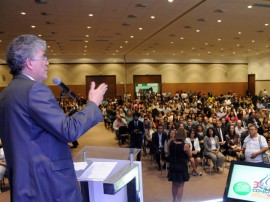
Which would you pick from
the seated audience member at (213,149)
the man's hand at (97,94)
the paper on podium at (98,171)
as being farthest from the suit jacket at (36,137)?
the seated audience member at (213,149)

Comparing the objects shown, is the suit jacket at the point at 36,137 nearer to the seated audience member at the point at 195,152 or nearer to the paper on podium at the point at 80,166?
the paper on podium at the point at 80,166

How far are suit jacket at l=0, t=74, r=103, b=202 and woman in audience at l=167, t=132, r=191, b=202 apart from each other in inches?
154

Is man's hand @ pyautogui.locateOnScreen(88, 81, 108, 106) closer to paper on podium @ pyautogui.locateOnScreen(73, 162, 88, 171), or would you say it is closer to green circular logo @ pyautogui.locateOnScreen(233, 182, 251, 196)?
paper on podium @ pyautogui.locateOnScreen(73, 162, 88, 171)

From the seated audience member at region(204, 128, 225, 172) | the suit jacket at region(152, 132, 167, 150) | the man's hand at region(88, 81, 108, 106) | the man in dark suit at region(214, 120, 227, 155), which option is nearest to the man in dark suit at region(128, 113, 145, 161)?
the suit jacket at region(152, 132, 167, 150)

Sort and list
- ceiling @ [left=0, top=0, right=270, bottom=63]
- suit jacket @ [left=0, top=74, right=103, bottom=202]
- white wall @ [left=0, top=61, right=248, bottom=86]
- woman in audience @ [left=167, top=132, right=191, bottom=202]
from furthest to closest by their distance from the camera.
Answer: white wall @ [left=0, top=61, right=248, bottom=86], ceiling @ [left=0, top=0, right=270, bottom=63], woman in audience @ [left=167, top=132, right=191, bottom=202], suit jacket @ [left=0, top=74, right=103, bottom=202]

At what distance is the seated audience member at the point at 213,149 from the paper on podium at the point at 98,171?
5.28 metres

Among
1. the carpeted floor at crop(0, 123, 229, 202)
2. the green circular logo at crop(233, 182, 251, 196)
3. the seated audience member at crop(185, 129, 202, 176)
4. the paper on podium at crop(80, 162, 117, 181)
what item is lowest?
the carpeted floor at crop(0, 123, 229, 202)

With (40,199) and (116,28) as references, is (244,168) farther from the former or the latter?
(116,28)

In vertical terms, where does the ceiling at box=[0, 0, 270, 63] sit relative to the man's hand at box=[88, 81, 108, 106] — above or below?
above

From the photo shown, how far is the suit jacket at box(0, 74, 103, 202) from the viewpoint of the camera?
1.04m

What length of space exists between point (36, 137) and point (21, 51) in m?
0.37

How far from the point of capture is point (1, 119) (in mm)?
1118

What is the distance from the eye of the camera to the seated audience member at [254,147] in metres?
5.75

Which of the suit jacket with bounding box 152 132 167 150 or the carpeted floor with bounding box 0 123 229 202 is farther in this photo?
the suit jacket with bounding box 152 132 167 150
